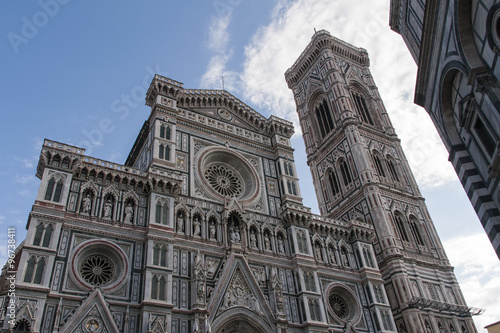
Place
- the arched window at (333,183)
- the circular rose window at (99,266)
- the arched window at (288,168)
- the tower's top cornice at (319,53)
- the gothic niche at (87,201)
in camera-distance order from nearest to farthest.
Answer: the circular rose window at (99,266) → the gothic niche at (87,201) → the arched window at (288,168) → the arched window at (333,183) → the tower's top cornice at (319,53)

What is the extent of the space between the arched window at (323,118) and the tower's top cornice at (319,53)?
555 centimetres

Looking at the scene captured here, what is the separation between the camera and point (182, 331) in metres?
17.9

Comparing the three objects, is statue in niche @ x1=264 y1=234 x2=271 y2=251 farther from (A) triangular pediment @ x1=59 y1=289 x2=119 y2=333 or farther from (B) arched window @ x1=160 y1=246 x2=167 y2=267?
(A) triangular pediment @ x1=59 y1=289 x2=119 y2=333

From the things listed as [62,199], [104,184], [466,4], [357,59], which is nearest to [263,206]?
Result: [104,184]

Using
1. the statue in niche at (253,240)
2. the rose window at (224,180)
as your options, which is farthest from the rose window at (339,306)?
the rose window at (224,180)

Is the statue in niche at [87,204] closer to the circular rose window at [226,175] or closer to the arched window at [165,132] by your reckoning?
the arched window at [165,132]

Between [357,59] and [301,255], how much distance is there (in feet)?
93.5

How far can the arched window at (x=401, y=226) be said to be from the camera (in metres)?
31.6

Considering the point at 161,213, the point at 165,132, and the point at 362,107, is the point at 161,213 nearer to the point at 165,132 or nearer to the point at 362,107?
the point at 165,132

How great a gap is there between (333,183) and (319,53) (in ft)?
48.9

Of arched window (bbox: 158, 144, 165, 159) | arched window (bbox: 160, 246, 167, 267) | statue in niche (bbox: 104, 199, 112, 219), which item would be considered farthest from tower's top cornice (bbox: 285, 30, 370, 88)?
arched window (bbox: 160, 246, 167, 267)

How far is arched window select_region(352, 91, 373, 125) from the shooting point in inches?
1561

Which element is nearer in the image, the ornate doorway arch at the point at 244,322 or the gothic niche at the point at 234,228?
the ornate doorway arch at the point at 244,322

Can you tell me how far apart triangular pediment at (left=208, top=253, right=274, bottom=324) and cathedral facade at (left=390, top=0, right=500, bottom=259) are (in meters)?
10.9
